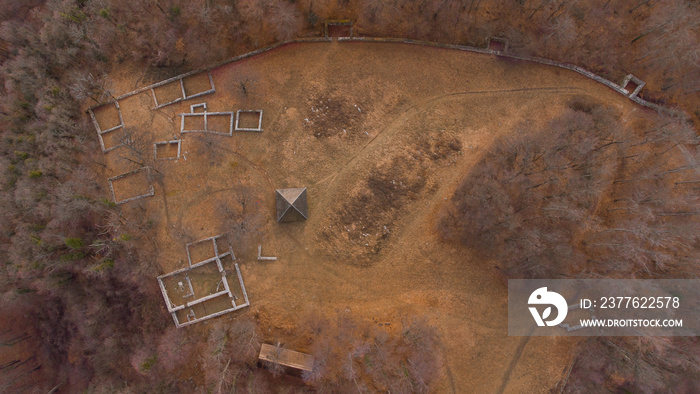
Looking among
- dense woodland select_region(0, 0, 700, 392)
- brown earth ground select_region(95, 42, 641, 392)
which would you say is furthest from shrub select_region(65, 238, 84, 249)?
brown earth ground select_region(95, 42, 641, 392)

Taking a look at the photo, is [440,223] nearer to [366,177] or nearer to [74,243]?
[366,177]

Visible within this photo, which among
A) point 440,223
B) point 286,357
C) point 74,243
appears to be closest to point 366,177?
point 440,223

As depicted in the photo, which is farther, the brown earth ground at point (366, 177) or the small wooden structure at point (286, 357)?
the brown earth ground at point (366, 177)

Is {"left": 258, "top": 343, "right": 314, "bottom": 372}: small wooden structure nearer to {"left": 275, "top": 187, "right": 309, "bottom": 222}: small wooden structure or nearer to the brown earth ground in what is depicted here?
the brown earth ground

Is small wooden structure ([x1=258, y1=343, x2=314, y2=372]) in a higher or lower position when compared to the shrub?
lower

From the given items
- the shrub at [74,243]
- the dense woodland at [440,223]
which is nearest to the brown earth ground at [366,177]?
the dense woodland at [440,223]

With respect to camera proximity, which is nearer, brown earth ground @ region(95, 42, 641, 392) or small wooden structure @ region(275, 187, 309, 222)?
small wooden structure @ region(275, 187, 309, 222)

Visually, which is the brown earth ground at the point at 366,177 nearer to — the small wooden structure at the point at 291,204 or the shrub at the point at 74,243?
the small wooden structure at the point at 291,204
